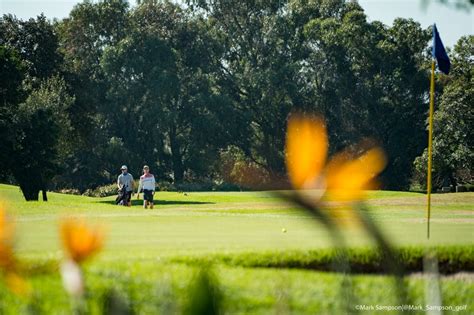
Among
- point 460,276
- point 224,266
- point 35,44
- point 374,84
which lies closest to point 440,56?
point 460,276

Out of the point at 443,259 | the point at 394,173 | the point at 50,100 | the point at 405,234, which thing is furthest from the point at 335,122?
the point at 443,259

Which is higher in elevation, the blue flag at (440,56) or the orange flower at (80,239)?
the blue flag at (440,56)

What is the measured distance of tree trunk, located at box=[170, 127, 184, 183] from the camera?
66.8m

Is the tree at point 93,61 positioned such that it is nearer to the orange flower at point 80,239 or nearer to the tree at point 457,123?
the tree at point 457,123

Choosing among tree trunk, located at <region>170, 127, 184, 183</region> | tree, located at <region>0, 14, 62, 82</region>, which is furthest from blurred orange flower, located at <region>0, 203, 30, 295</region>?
tree trunk, located at <region>170, 127, 184, 183</region>

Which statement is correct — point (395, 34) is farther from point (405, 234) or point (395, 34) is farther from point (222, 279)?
point (222, 279)

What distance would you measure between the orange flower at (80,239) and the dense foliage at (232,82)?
189ft

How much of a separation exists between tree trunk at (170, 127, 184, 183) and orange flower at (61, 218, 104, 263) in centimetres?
6557

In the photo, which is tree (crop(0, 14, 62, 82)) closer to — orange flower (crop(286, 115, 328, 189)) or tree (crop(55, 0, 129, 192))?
tree (crop(55, 0, 129, 192))

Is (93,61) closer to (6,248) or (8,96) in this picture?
(8,96)

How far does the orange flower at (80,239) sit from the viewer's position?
2.83 ft

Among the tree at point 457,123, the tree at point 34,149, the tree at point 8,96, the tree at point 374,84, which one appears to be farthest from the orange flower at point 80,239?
the tree at point 374,84

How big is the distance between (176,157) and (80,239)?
66488 millimetres

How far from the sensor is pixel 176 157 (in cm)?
6725
